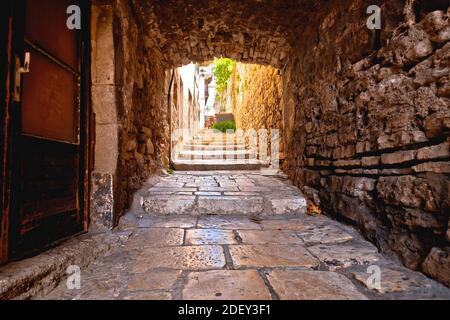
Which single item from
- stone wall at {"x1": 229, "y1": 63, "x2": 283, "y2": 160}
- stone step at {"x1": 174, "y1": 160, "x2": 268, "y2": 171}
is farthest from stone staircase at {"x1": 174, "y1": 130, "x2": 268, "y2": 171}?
stone wall at {"x1": 229, "y1": 63, "x2": 283, "y2": 160}

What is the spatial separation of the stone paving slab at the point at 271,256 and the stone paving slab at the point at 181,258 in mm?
122

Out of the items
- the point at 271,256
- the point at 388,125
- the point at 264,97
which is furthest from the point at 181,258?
the point at 264,97

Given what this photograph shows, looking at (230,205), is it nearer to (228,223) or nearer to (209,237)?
(228,223)

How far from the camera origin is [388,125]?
71.9 inches

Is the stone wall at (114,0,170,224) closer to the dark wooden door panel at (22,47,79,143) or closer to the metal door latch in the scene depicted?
the dark wooden door panel at (22,47,79,143)

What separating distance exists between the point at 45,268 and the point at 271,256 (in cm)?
136

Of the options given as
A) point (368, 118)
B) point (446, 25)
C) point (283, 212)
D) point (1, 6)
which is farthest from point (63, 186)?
point (446, 25)

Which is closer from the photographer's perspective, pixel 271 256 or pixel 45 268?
pixel 45 268

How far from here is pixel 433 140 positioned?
1.50 metres

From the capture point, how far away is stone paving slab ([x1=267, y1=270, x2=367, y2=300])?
127 cm

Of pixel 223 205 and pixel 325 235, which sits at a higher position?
pixel 223 205

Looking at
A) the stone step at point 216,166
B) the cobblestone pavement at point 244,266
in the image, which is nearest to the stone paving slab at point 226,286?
the cobblestone pavement at point 244,266

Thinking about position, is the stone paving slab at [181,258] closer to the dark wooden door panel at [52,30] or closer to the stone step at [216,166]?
the dark wooden door panel at [52,30]

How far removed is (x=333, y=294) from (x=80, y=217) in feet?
6.40
